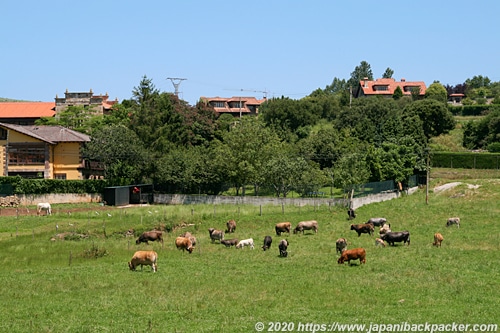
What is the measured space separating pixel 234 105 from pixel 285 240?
120515 mm

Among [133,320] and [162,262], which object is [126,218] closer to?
[162,262]

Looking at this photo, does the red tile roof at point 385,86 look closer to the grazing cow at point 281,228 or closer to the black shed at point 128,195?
the black shed at point 128,195

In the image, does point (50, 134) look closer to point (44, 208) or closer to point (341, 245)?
point (44, 208)

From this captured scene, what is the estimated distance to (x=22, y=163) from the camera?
7831cm

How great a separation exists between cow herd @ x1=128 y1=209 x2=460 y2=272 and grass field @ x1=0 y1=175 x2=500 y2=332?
1.69 ft

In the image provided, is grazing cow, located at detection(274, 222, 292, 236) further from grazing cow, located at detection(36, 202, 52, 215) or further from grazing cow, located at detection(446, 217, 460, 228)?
grazing cow, located at detection(36, 202, 52, 215)

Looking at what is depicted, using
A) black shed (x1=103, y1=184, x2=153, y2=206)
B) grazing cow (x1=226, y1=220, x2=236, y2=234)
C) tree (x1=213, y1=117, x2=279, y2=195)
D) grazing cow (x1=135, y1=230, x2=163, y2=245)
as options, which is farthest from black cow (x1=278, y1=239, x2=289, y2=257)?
black shed (x1=103, y1=184, x2=153, y2=206)

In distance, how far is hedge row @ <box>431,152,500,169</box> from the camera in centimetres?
7856

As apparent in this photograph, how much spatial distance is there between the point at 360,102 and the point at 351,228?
73849mm

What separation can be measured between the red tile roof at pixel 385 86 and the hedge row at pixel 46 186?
8219 cm

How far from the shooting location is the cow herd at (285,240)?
3131cm

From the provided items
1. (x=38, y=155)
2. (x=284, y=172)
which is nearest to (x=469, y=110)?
(x=284, y=172)

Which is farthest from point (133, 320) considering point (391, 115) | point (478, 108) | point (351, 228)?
point (478, 108)

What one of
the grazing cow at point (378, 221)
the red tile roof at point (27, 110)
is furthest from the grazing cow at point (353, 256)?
the red tile roof at point (27, 110)
